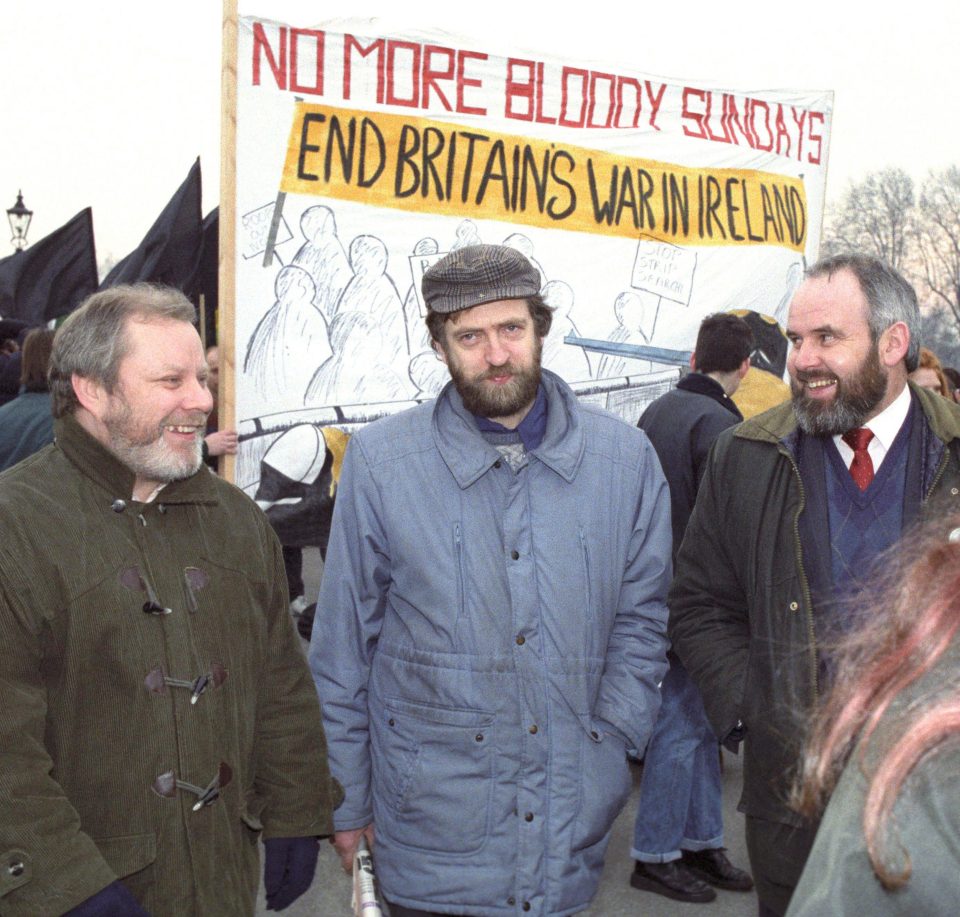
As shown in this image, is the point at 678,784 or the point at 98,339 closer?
the point at 98,339

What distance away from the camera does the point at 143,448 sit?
257 centimetres

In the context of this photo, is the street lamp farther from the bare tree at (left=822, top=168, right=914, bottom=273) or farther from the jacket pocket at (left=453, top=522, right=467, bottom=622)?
the bare tree at (left=822, top=168, right=914, bottom=273)

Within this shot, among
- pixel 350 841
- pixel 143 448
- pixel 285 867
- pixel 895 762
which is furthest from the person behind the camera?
pixel 350 841

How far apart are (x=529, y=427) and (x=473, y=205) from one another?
8.06ft

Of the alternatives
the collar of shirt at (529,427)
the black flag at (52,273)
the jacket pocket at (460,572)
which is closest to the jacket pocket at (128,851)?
the jacket pocket at (460,572)

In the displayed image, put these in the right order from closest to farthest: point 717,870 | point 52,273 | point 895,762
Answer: point 895,762
point 717,870
point 52,273

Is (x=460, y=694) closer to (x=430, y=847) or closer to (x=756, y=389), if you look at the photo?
(x=430, y=847)

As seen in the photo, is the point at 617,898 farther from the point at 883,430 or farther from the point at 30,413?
the point at 30,413

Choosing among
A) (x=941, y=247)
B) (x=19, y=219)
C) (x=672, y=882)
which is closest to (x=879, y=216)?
(x=941, y=247)

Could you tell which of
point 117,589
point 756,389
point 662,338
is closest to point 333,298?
point 662,338

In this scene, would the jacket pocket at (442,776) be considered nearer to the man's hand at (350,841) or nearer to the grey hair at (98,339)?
the man's hand at (350,841)

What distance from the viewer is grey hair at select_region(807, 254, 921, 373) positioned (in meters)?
2.90

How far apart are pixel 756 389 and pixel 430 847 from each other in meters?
3.56

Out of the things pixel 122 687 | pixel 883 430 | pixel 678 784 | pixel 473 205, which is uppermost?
pixel 473 205
